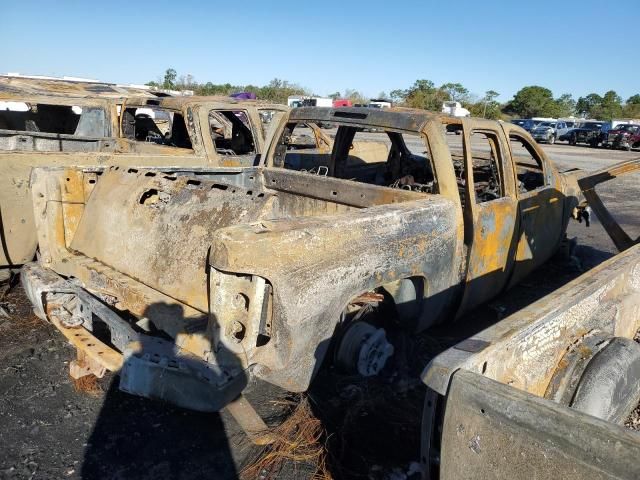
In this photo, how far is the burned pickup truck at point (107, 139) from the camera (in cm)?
456

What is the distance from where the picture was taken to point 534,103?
60688 millimetres

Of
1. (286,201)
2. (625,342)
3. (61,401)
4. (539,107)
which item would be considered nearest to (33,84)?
(286,201)

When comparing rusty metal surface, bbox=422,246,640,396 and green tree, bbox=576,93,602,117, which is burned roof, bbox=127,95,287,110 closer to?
rusty metal surface, bbox=422,246,640,396

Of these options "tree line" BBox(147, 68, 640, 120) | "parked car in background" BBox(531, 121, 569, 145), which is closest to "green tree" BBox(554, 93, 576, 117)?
"tree line" BBox(147, 68, 640, 120)

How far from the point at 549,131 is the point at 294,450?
3412 centimetres

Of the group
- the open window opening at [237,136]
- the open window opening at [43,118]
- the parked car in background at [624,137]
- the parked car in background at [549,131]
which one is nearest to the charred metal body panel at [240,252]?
the open window opening at [237,136]

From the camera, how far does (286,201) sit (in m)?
4.27

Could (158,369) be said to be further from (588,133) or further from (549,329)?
(588,133)

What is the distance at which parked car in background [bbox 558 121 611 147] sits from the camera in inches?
1190

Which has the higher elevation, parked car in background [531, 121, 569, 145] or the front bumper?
parked car in background [531, 121, 569, 145]

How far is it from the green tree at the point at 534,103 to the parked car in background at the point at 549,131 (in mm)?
28770

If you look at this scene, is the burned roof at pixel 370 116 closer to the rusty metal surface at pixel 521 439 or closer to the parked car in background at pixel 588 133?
the rusty metal surface at pixel 521 439

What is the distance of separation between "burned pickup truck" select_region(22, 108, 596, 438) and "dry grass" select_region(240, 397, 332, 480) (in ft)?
1.37

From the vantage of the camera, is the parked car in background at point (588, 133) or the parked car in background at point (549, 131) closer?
the parked car in background at point (588, 133)
